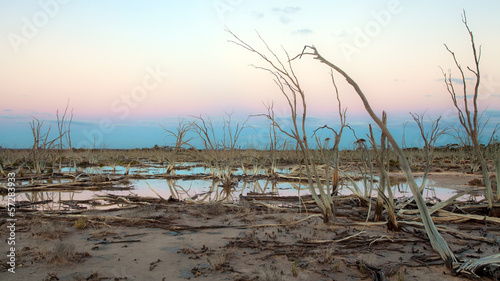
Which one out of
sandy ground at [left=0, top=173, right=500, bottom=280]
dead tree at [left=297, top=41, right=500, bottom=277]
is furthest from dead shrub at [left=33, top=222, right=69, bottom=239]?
dead tree at [left=297, top=41, right=500, bottom=277]

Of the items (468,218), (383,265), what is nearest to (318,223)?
(383,265)

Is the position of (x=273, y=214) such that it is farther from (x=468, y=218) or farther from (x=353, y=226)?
(x=468, y=218)

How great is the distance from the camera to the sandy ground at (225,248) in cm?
360

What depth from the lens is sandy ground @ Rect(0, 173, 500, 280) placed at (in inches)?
142

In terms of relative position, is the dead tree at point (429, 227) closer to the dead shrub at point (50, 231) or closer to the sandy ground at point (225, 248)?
the sandy ground at point (225, 248)

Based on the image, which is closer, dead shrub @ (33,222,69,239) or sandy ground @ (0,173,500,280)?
sandy ground @ (0,173,500,280)

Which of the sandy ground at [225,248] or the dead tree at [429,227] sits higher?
the dead tree at [429,227]

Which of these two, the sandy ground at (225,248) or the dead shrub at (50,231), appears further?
A: the dead shrub at (50,231)

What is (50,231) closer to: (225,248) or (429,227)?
(225,248)

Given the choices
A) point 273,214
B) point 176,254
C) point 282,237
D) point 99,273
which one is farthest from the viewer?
point 273,214

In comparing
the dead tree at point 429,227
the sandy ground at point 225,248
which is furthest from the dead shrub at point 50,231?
the dead tree at point 429,227

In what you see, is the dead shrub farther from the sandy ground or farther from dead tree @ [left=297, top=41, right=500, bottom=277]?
dead tree @ [left=297, top=41, right=500, bottom=277]

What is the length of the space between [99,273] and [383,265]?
9.92 feet

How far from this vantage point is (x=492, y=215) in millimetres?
6008
